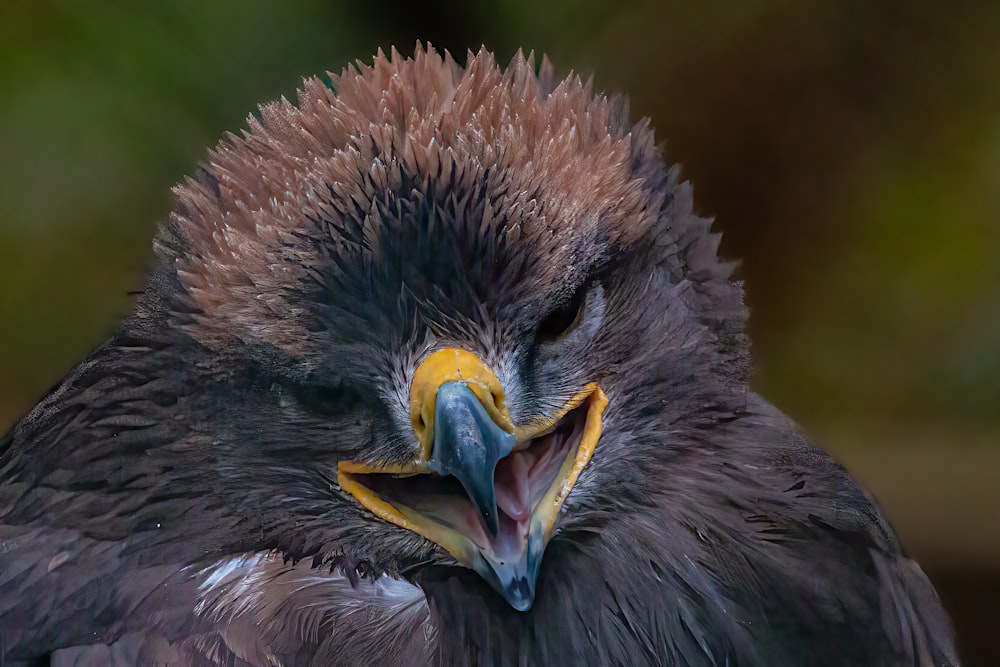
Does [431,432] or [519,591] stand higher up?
[431,432]

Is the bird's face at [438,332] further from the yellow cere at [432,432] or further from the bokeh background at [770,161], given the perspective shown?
the bokeh background at [770,161]

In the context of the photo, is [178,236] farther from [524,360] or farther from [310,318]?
[524,360]

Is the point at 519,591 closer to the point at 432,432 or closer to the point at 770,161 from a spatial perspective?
the point at 432,432

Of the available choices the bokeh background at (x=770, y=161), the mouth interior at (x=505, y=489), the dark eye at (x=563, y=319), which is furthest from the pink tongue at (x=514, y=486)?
the bokeh background at (x=770, y=161)

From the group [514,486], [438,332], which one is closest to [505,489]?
[514,486]

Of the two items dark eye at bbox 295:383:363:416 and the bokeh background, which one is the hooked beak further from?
the bokeh background

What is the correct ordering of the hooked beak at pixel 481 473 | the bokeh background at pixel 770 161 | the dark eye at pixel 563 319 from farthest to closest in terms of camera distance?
the bokeh background at pixel 770 161
the dark eye at pixel 563 319
the hooked beak at pixel 481 473

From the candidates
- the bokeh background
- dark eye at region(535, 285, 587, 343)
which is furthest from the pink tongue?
the bokeh background
